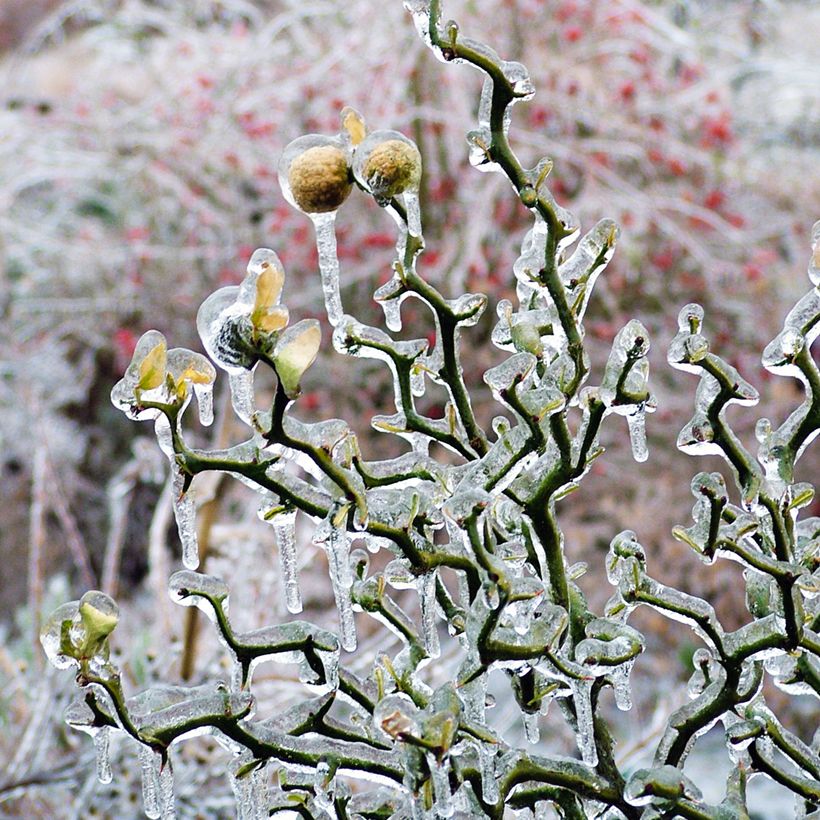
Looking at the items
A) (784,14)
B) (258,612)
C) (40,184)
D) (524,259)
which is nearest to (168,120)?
(40,184)

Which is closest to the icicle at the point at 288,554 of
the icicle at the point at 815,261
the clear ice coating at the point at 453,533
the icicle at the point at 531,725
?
the clear ice coating at the point at 453,533

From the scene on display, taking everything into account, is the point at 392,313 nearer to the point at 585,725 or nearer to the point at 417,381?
the point at 417,381

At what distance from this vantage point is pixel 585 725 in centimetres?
40

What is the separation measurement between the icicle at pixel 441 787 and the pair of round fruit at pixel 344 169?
0.20 m

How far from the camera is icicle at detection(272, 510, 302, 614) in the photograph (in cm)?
39

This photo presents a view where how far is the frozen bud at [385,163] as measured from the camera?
36cm

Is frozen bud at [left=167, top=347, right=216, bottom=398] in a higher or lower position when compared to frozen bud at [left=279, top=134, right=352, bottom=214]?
lower

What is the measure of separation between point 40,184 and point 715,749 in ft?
8.07

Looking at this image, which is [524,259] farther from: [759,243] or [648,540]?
[759,243]

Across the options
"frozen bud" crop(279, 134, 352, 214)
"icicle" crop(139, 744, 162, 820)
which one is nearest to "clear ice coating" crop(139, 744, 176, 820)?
"icicle" crop(139, 744, 162, 820)

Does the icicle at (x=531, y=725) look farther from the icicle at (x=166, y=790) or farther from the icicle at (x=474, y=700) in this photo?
the icicle at (x=166, y=790)

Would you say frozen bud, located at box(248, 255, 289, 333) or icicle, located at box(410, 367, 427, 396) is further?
icicle, located at box(410, 367, 427, 396)

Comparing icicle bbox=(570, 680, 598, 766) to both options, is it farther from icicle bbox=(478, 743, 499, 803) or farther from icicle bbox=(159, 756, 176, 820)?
icicle bbox=(159, 756, 176, 820)

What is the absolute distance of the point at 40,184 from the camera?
3.00 meters
